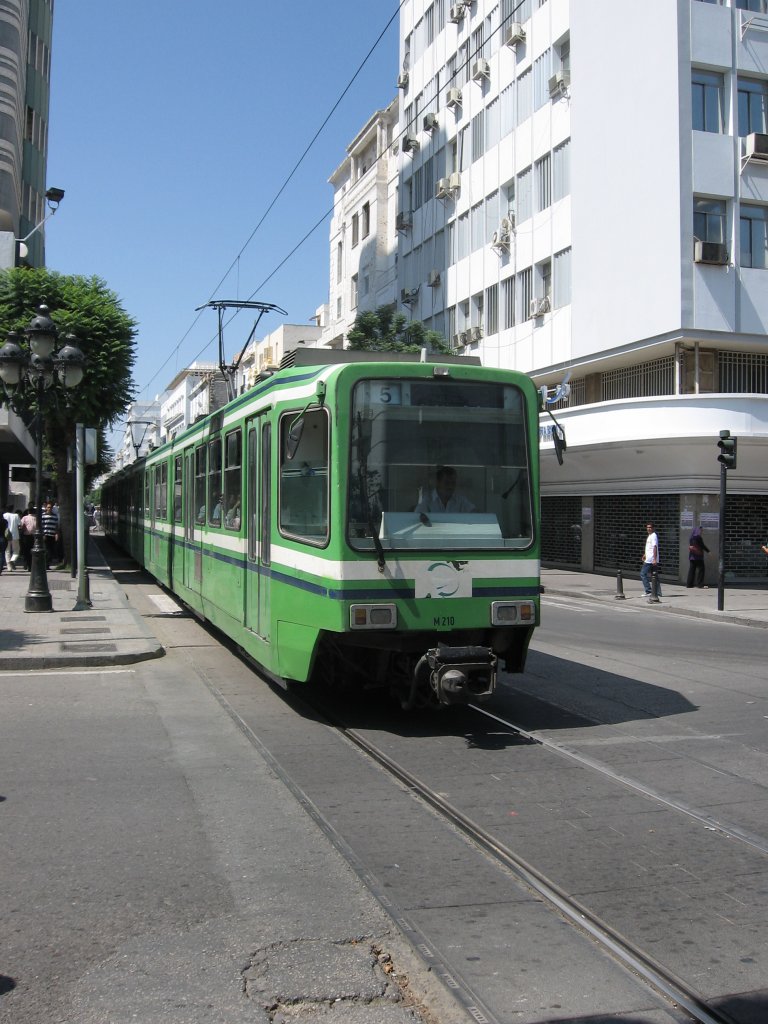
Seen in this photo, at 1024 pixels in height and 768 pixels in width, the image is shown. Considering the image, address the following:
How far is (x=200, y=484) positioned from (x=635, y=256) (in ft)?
60.5

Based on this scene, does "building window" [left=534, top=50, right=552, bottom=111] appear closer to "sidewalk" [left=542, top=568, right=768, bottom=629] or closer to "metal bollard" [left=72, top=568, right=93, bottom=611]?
"sidewalk" [left=542, top=568, right=768, bottom=629]

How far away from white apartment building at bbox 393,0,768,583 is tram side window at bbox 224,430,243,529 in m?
17.7

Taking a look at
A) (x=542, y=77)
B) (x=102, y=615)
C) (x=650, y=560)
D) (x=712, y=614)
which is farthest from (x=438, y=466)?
(x=542, y=77)

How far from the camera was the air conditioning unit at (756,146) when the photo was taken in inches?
1075

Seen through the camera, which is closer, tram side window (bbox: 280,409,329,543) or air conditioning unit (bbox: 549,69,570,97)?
tram side window (bbox: 280,409,329,543)

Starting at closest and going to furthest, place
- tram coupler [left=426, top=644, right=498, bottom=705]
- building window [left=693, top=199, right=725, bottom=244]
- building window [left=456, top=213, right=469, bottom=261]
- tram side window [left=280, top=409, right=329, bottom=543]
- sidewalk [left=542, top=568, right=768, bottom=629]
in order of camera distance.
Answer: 1. tram coupler [left=426, top=644, right=498, bottom=705]
2. tram side window [left=280, top=409, right=329, bottom=543]
3. sidewalk [left=542, top=568, right=768, bottom=629]
4. building window [left=693, top=199, right=725, bottom=244]
5. building window [left=456, top=213, right=469, bottom=261]

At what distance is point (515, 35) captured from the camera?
34.4 meters

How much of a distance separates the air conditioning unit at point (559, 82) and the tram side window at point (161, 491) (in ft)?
63.6

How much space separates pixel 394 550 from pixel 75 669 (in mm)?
5479

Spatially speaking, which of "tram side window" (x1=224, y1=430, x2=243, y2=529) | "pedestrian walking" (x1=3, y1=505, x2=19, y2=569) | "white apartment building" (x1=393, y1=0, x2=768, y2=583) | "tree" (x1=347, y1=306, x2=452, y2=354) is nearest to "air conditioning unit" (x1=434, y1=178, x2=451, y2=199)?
"white apartment building" (x1=393, y1=0, x2=768, y2=583)

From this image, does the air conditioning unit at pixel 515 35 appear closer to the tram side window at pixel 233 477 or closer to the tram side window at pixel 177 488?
the tram side window at pixel 177 488

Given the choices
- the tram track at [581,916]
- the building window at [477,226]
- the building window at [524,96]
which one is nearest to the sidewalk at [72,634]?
the tram track at [581,916]

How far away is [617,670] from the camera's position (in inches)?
482

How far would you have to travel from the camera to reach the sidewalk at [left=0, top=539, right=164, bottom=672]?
12.0 m
